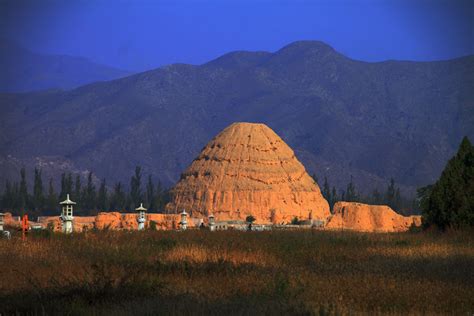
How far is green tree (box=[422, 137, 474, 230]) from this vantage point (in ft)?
106

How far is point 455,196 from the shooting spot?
33.1 m

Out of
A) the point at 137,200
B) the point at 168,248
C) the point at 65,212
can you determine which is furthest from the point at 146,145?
the point at 168,248

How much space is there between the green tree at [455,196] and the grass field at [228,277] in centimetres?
748

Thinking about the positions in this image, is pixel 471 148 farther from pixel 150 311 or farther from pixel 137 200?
pixel 137 200

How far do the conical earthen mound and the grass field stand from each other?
45.2m

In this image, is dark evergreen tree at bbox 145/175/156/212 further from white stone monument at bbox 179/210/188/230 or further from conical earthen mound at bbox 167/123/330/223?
white stone monument at bbox 179/210/188/230

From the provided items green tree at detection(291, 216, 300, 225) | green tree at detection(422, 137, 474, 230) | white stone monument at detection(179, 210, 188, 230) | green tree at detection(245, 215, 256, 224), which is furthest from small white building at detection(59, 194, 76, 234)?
green tree at detection(291, 216, 300, 225)

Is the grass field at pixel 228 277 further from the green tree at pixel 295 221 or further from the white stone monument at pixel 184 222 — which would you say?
the green tree at pixel 295 221

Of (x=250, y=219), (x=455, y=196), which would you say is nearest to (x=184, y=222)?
(x=455, y=196)

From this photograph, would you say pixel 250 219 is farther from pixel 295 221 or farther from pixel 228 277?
pixel 228 277

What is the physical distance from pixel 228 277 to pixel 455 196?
60.7 ft

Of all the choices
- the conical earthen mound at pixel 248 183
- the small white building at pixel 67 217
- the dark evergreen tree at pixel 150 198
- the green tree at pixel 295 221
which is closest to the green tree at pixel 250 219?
the conical earthen mound at pixel 248 183

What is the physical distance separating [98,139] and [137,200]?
105 metres

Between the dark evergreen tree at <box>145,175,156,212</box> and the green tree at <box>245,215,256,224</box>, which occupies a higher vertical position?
the dark evergreen tree at <box>145,175,156,212</box>
